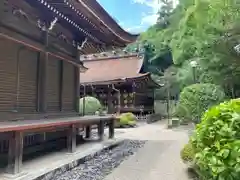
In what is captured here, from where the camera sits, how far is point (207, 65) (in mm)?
8750

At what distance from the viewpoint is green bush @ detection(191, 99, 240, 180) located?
2650 mm

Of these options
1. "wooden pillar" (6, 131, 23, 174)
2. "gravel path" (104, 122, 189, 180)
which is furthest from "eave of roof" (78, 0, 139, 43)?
"gravel path" (104, 122, 189, 180)

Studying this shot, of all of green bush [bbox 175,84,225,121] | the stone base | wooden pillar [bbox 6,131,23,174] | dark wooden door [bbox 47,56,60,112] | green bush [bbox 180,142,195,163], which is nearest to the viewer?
the stone base

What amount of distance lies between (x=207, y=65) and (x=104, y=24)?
170 inches

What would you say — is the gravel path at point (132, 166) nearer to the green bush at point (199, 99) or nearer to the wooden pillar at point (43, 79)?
the green bush at point (199, 99)

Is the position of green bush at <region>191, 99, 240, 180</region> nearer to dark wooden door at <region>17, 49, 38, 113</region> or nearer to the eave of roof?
the eave of roof

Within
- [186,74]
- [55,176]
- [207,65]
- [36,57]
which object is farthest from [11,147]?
[186,74]

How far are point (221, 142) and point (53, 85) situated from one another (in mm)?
4466

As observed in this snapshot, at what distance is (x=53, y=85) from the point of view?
643 centimetres

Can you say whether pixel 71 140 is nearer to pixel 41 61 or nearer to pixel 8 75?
pixel 41 61

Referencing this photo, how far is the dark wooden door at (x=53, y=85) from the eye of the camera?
244 inches

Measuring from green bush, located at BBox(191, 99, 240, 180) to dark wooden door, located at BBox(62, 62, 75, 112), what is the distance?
438cm

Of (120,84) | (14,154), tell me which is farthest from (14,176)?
(120,84)

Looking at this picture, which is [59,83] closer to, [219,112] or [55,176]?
[55,176]
